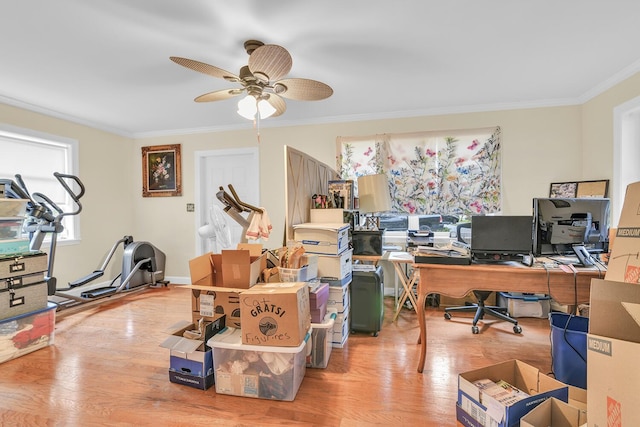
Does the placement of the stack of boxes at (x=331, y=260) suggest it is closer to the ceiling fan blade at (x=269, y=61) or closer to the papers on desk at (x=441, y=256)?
the papers on desk at (x=441, y=256)

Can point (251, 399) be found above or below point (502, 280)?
below

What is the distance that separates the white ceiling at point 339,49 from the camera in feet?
6.02

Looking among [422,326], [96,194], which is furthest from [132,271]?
[422,326]

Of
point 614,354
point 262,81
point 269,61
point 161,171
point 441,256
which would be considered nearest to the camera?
point 614,354

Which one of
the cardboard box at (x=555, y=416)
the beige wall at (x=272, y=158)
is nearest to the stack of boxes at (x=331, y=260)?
the cardboard box at (x=555, y=416)

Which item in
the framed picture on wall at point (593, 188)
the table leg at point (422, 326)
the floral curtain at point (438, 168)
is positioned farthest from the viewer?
the floral curtain at point (438, 168)

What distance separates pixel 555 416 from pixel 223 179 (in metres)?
4.36

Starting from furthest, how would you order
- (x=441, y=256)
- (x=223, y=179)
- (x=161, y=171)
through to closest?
(x=161, y=171) < (x=223, y=179) < (x=441, y=256)

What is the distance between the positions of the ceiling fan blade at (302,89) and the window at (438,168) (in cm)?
167

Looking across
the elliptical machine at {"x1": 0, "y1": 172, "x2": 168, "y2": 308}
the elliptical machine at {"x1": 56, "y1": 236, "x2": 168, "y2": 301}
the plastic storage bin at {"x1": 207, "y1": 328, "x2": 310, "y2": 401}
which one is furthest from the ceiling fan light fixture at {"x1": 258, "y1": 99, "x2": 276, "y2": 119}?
the elliptical machine at {"x1": 56, "y1": 236, "x2": 168, "y2": 301}

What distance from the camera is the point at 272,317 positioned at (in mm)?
1705

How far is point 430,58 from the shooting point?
2.44m

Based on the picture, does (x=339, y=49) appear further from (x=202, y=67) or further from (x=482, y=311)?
(x=482, y=311)

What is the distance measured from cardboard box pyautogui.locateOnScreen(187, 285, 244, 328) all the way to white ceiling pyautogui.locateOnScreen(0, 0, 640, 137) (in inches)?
71.5
